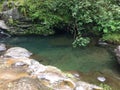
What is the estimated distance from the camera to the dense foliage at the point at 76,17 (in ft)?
43.4

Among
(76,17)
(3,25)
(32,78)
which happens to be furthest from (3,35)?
(32,78)

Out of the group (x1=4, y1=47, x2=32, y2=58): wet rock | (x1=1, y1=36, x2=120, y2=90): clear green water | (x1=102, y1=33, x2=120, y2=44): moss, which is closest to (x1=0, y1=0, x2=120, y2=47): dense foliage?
(x1=102, y1=33, x2=120, y2=44): moss

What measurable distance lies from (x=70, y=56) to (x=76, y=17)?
254 cm

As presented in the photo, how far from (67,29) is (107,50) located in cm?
303

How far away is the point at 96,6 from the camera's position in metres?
13.3

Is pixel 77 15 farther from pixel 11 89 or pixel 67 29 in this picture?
pixel 11 89

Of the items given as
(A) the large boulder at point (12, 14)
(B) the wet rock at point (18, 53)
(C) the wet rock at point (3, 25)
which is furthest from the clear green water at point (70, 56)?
(A) the large boulder at point (12, 14)

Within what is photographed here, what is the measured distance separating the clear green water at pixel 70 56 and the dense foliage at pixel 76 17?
1.87 ft

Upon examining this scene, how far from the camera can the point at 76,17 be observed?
13.5 metres

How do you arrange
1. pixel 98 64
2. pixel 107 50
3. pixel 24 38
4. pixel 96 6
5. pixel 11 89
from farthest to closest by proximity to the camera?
pixel 24 38 → pixel 96 6 → pixel 107 50 → pixel 98 64 → pixel 11 89

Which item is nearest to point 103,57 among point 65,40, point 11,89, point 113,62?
point 113,62

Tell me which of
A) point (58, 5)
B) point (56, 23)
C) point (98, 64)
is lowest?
point (98, 64)

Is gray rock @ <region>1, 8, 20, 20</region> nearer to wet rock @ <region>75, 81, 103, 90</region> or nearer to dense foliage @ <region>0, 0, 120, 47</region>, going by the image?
dense foliage @ <region>0, 0, 120, 47</region>

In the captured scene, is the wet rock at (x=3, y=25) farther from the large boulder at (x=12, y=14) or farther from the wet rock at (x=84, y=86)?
the wet rock at (x=84, y=86)
